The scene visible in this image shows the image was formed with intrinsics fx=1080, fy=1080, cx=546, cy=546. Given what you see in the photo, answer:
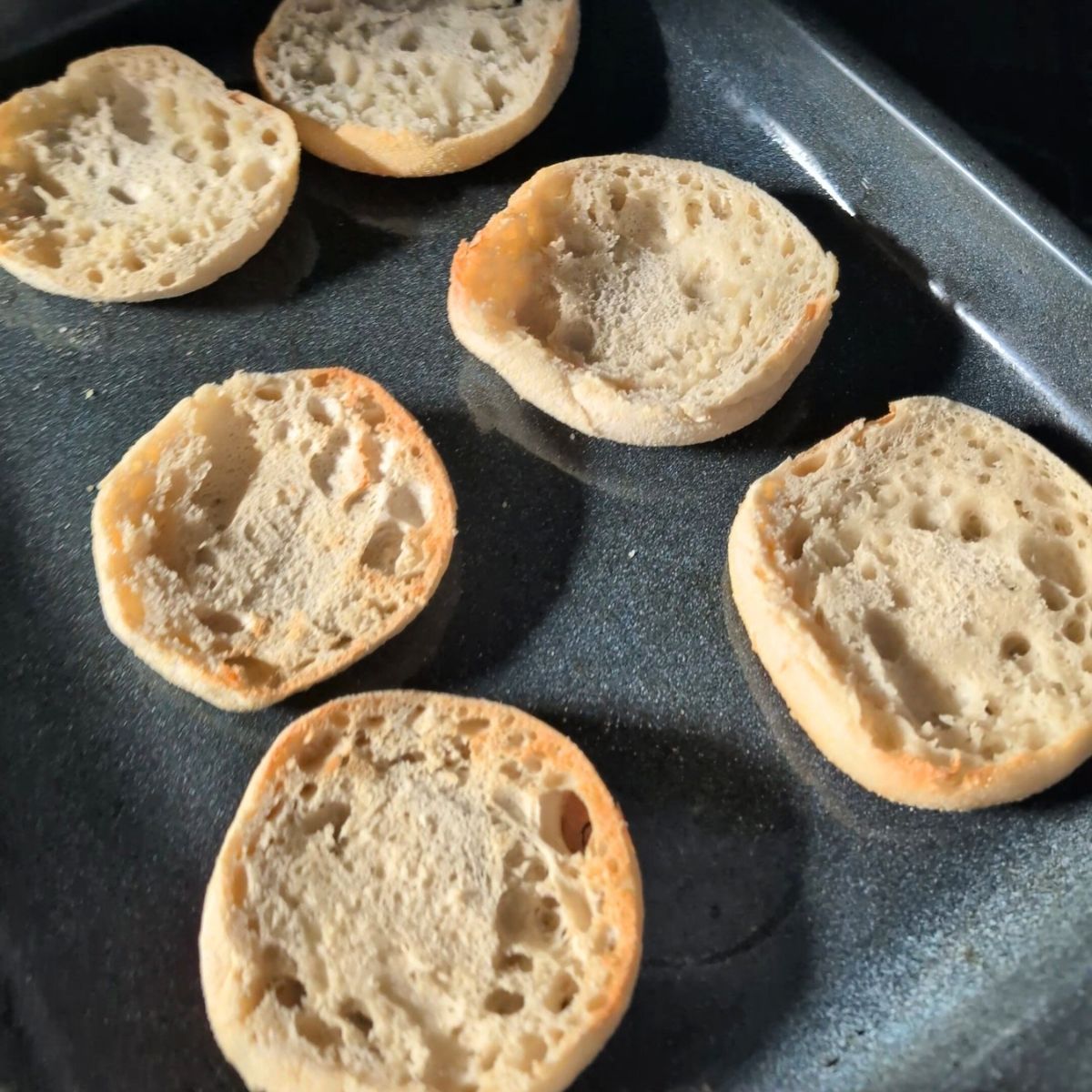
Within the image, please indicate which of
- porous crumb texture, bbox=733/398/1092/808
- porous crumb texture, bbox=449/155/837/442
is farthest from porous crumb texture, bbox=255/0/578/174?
porous crumb texture, bbox=733/398/1092/808

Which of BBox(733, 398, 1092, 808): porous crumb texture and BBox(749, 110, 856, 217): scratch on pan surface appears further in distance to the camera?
BBox(749, 110, 856, 217): scratch on pan surface

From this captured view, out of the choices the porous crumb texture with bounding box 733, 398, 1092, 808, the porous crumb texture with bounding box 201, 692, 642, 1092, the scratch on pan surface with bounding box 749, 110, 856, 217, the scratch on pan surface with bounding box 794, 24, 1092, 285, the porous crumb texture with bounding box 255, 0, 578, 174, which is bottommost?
the porous crumb texture with bounding box 201, 692, 642, 1092

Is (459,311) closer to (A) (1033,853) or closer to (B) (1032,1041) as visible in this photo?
(A) (1033,853)

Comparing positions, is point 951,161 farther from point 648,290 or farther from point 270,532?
point 270,532

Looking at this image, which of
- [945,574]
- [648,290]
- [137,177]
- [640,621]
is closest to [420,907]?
[640,621]

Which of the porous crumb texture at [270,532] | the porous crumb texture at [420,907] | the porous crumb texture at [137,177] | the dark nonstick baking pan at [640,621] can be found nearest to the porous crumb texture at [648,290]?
the dark nonstick baking pan at [640,621]

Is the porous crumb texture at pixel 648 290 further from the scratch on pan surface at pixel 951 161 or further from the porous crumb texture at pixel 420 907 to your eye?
the porous crumb texture at pixel 420 907

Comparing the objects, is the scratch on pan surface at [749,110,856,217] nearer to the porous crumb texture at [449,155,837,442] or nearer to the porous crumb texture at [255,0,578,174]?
the porous crumb texture at [449,155,837,442]
